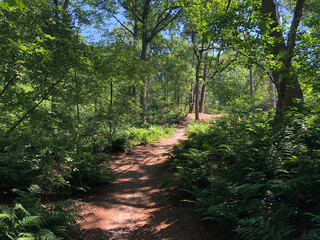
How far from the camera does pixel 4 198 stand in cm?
473

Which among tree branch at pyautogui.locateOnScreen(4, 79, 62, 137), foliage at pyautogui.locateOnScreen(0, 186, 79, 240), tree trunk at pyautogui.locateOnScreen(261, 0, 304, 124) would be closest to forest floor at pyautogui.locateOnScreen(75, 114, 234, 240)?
foliage at pyautogui.locateOnScreen(0, 186, 79, 240)

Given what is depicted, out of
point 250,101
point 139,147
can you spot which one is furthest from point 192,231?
point 139,147

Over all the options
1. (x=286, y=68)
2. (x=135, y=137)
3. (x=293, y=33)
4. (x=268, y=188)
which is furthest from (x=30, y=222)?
(x=135, y=137)

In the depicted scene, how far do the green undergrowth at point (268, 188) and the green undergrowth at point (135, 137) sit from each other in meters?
5.55

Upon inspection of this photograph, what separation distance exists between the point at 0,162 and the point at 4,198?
92 centimetres

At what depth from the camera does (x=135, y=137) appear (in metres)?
13.4

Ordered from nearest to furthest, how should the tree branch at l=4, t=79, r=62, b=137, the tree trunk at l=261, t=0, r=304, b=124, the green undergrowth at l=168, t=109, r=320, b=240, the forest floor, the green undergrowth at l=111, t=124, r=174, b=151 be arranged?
the green undergrowth at l=168, t=109, r=320, b=240
the forest floor
the tree branch at l=4, t=79, r=62, b=137
the tree trunk at l=261, t=0, r=304, b=124
the green undergrowth at l=111, t=124, r=174, b=151

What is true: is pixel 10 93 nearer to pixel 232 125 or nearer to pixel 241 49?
pixel 241 49

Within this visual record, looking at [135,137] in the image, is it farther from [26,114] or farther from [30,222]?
[30,222]

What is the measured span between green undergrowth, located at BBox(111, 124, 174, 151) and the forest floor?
2712mm

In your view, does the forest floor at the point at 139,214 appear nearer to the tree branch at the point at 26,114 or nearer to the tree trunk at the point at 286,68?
the tree branch at the point at 26,114

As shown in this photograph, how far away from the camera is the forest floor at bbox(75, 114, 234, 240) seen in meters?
4.11

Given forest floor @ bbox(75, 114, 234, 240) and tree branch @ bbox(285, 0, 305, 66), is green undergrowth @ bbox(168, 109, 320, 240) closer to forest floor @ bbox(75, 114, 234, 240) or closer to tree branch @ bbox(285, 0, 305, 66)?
forest floor @ bbox(75, 114, 234, 240)

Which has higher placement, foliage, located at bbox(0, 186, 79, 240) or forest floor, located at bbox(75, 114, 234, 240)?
foliage, located at bbox(0, 186, 79, 240)
